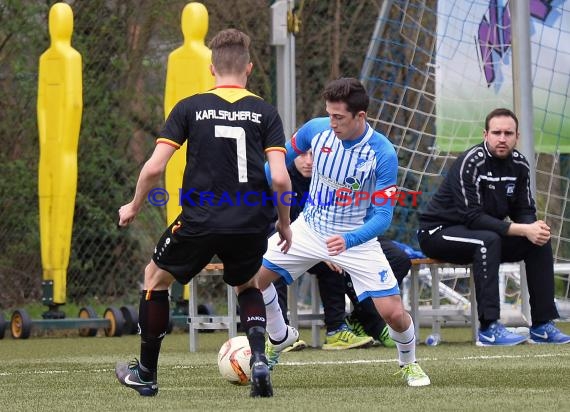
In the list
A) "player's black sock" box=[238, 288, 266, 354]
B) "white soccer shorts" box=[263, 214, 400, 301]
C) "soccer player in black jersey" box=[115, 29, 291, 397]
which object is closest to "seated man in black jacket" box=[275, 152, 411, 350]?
"white soccer shorts" box=[263, 214, 400, 301]

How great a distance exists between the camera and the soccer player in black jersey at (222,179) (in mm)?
5434

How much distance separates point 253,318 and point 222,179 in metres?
0.65

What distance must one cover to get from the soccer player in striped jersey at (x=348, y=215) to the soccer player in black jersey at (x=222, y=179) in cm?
53

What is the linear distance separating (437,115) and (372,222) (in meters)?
4.73

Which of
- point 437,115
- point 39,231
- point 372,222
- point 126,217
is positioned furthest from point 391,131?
point 126,217

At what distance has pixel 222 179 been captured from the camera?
5453mm

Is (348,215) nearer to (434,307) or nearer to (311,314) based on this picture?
(311,314)

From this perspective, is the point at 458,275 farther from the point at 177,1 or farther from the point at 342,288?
the point at 177,1

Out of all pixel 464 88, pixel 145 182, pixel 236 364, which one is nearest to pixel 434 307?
pixel 464 88

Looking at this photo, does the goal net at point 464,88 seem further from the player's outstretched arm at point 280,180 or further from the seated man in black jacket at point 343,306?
the player's outstretched arm at point 280,180

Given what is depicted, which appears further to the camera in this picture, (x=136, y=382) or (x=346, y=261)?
(x=346, y=261)

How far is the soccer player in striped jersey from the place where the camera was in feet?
20.0

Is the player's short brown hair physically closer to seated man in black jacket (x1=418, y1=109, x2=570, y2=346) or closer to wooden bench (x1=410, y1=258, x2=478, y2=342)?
seated man in black jacket (x1=418, y1=109, x2=570, y2=346)

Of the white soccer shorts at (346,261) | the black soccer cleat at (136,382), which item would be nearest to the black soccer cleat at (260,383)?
the black soccer cleat at (136,382)
